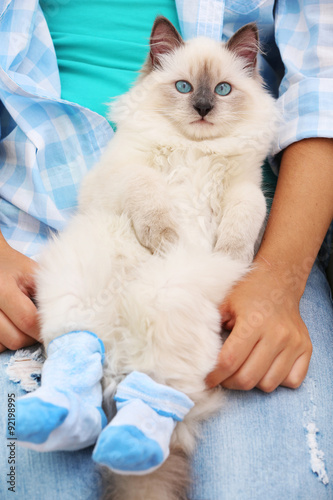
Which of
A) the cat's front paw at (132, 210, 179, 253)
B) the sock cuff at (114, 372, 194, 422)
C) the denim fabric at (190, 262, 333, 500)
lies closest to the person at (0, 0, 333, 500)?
the denim fabric at (190, 262, 333, 500)

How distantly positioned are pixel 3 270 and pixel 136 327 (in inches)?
16.7

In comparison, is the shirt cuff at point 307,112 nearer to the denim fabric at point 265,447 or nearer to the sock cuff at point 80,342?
the denim fabric at point 265,447

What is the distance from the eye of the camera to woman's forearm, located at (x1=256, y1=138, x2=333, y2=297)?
1099 mm

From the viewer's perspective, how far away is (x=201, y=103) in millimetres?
1153

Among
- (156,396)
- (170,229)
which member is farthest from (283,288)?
(156,396)

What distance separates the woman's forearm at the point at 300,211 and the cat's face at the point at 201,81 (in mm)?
235

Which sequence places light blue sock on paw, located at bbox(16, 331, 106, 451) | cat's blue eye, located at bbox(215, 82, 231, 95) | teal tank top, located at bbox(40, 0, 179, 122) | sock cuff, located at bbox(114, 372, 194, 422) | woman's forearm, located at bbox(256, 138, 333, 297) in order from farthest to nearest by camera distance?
teal tank top, located at bbox(40, 0, 179, 122) → cat's blue eye, located at bbox(215, 82, 231, 95) → woman's forearm, located at bbox(256, 138, 333, 297) → sock cuff, located at bbox(114, 372, 194, 422) → light blue sock on paw, located at bbox(16, 331, 106, 451)

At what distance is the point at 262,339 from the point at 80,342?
16.8 inches

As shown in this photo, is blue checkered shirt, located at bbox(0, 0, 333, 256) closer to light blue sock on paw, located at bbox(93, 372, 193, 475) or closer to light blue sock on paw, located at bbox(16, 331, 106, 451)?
light blue sock on paw, located at bbox(16, 331, 106, 451)

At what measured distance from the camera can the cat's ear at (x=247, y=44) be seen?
48.6 inches

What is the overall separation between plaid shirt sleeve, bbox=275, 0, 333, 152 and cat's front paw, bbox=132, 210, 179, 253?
21.3 inches

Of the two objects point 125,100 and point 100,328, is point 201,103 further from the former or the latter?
point 100,328

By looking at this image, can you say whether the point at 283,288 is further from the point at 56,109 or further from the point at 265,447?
the point at 56,109

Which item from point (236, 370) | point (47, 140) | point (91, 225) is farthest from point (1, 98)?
point (236, 370)
